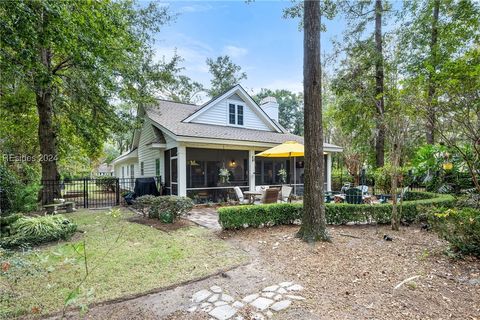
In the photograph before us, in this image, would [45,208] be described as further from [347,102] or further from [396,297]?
[347,102]

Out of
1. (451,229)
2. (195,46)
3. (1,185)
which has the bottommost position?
(451,229)

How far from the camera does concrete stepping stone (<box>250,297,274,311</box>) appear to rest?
10.2ft

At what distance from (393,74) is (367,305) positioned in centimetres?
1541

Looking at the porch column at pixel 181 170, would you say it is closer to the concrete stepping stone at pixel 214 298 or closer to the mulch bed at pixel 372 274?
the mulch bed at pixel 372 274

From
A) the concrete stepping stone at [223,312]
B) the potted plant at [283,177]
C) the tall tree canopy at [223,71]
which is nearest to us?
the concrete stepping stone at [223,312]

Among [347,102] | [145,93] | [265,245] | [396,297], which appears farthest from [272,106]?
[396,297]

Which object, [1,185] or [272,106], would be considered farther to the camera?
[272,106]

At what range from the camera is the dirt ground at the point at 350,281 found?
3025 millimetres

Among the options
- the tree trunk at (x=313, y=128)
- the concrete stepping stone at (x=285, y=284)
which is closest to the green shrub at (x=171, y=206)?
the tree trunk at (x=313, y=128)

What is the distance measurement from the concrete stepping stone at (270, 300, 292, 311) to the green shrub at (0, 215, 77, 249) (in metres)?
5.51

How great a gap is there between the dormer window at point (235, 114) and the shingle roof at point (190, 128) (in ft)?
1.51

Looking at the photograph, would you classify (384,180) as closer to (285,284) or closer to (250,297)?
(285,284)

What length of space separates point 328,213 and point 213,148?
6.28m

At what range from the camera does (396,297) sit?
3312mm
